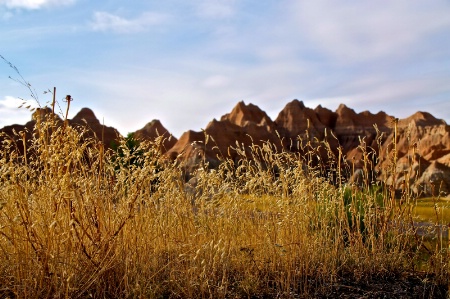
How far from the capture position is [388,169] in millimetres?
4504

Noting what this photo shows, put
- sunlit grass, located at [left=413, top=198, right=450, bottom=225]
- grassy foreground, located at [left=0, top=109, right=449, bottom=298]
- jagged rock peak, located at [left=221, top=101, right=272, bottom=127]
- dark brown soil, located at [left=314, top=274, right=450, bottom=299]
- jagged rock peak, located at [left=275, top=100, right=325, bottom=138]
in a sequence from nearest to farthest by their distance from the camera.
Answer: grassy foreground, located at [left=0, top=109, right=449, bottom=298], dark brown soil, located at [left=314, top=274, right=450, bottom=299], sunlit grass, located at [left=413, top=198, right=450, bottom=225], jagged rock peak, located at [left=275, top=100, right=325, bottom=138], jagged rock peak, located at [left=221, top=101, right=272, bottom=127]

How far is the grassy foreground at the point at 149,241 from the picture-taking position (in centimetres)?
291

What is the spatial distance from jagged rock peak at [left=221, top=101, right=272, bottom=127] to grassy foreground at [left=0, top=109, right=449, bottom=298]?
1909 inches

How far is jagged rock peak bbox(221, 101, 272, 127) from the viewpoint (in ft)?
175

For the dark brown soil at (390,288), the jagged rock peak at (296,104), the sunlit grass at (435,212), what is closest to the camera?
the dark brown soil at (390,288)

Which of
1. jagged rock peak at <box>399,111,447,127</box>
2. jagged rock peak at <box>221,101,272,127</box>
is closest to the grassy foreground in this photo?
jagged rock peak at <box>221,101,272,127</box>

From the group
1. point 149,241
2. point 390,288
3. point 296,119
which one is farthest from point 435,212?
point 296,119

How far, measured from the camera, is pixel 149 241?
3.62 m

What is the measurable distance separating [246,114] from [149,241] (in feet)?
165

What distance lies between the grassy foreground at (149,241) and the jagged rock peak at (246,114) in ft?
159

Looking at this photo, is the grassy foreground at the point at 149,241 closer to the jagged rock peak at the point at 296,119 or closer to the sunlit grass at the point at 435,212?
the sunlit grass at the point at 435,212

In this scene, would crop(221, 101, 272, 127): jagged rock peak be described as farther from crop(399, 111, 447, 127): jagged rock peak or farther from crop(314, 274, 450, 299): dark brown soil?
crop(314, 274, 450, 299): dark brown soil

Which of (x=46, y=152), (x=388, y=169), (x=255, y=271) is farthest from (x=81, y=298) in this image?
(x=388, y=169)

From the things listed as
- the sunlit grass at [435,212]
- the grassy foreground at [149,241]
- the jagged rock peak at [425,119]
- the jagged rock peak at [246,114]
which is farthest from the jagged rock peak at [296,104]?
the grassy foreground at [149,241]
